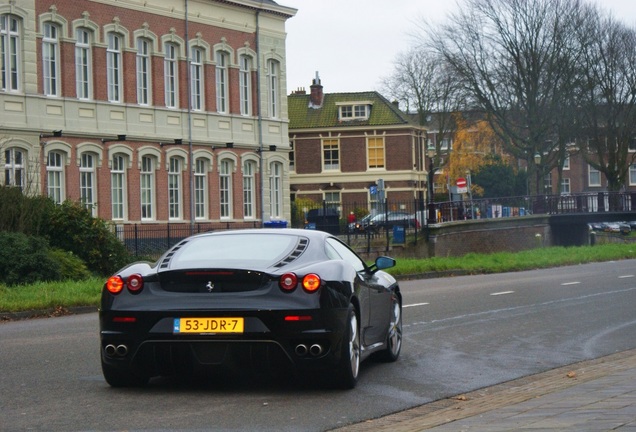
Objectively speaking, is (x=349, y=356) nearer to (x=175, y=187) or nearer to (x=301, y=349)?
(x=301, y=349)

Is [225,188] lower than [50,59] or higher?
lower

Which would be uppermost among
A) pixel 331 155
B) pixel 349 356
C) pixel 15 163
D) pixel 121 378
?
pixel 331 155

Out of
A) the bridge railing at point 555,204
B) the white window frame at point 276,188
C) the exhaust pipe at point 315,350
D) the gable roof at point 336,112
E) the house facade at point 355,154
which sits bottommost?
the exhaust pipe at point 315,350

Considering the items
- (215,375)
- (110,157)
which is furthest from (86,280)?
(110,157)

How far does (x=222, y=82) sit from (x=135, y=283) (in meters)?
44.2

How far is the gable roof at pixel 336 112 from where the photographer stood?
8475 cm

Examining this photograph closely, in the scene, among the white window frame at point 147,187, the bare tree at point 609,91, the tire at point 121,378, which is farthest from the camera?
the bare tree at point 609,91

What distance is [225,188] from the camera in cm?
5353

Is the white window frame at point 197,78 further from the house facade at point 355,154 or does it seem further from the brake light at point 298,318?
the brake light at point 298,318

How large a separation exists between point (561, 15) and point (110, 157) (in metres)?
30.2

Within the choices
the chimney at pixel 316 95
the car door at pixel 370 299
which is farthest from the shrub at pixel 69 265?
the chimney at pixel 316 95

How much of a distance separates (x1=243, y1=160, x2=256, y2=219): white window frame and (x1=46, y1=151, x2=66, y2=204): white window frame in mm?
11664

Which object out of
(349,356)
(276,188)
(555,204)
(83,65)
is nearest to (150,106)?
(83,65)

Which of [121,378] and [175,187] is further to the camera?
[175,187]
